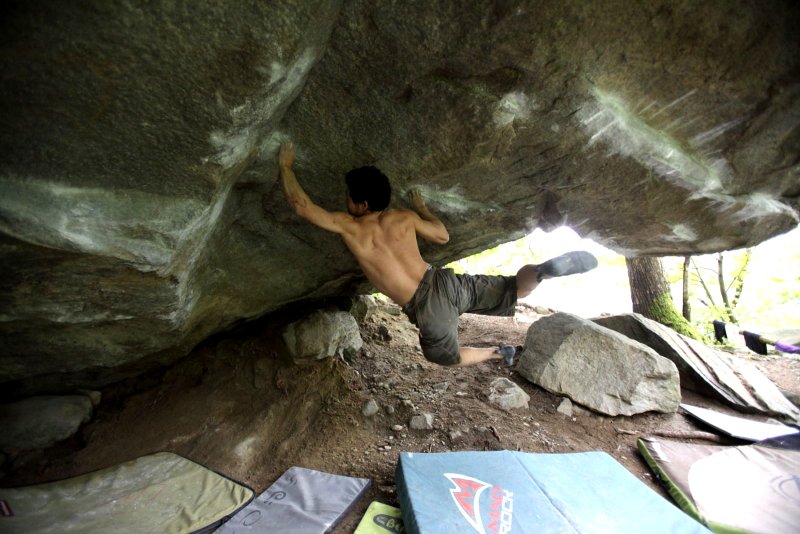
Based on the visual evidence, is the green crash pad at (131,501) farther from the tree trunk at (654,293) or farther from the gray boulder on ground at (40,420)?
the tree trunk at (654,293)

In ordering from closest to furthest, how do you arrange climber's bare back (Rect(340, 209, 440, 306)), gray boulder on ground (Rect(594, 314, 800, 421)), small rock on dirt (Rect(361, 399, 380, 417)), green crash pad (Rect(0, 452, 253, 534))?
green crash pad (Rect(0, 452, 253, 534))
climber's bare back (Rect(340, 209, 440, 306))
small rock on dirt (Rect(361, 399, 380, 417))
gray boulder on ground (Rect(594, 314, 800, 421))

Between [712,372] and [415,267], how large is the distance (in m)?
5.20

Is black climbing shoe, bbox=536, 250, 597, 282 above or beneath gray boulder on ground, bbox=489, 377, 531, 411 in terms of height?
above

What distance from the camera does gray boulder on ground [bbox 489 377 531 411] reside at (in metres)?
4.80

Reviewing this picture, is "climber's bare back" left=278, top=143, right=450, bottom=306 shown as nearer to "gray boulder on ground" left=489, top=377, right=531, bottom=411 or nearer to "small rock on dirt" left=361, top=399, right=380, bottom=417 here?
"small rock on dirt" left=361, top=399, right=380, bottom=417

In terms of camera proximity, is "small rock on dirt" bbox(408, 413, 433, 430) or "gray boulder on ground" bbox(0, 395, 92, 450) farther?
"small rock on dirt" bbox(408, 413, 433, 430)

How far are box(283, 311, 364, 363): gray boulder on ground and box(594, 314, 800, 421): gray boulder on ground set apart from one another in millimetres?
4571

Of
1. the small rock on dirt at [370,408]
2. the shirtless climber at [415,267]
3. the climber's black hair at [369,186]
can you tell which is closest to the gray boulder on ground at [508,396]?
the shirtless climber at [415,267]

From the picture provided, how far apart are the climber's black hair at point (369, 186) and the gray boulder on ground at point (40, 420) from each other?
14.2ft

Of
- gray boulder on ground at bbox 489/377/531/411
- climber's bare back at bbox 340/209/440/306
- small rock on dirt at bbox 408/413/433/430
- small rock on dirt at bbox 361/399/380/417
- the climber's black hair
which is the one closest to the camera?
the climber's black hair

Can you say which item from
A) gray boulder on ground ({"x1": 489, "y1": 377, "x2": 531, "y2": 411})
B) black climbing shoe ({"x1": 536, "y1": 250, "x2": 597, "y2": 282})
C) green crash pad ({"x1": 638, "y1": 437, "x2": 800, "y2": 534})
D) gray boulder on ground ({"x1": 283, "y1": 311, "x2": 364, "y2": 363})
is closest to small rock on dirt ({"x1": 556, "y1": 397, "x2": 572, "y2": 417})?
gray boulder on ground ({"x1": 489, "y1": 377, "x2": 531, "y2": 411})

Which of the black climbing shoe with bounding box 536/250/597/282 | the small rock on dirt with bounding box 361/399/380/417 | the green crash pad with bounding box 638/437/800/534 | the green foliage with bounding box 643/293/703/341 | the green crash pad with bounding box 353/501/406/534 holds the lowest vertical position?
the green crash pad with bounding box 638/437/800/534

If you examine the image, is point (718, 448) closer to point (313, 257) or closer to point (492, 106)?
point (492, 106)

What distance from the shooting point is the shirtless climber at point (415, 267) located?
3.48 meters
